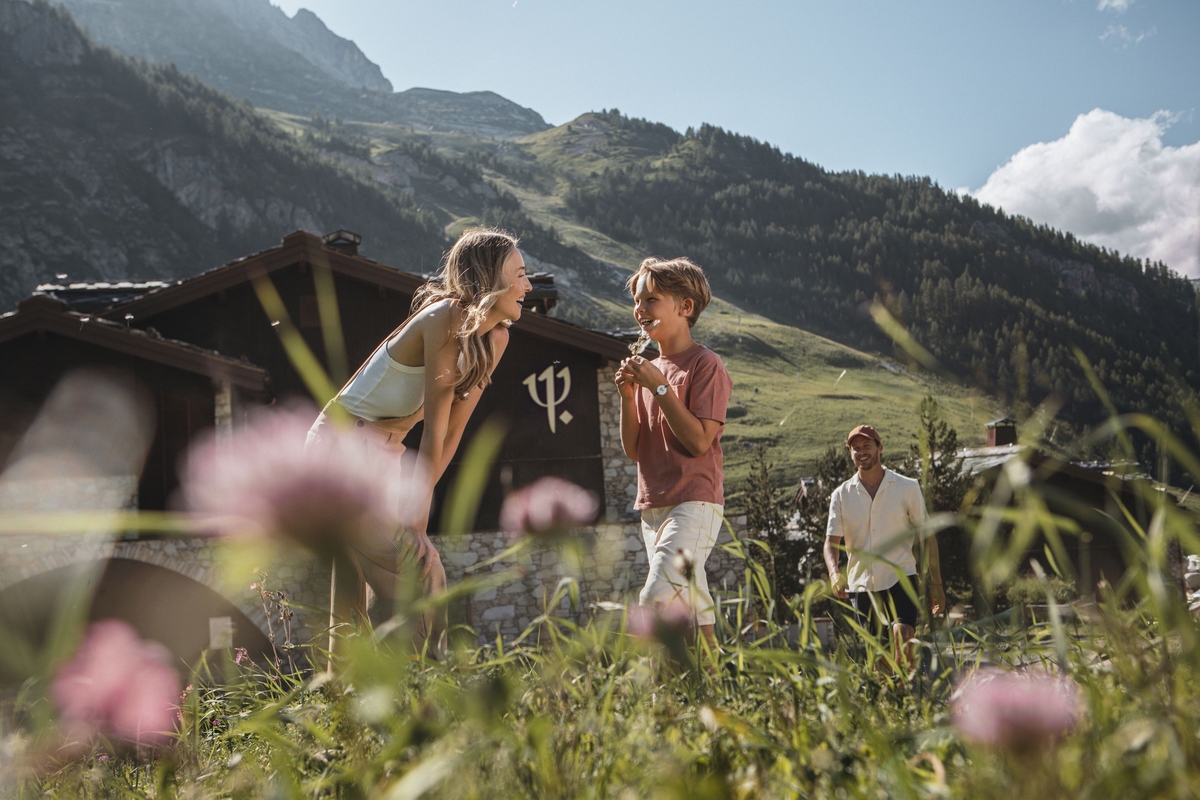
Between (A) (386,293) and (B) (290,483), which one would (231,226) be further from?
(B) (290,483)

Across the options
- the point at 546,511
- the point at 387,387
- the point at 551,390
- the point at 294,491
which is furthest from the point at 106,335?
the point at 294,491

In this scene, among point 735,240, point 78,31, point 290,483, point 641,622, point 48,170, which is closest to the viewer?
point 290,483

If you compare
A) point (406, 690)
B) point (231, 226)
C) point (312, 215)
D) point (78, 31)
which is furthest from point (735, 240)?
point (406, 690)

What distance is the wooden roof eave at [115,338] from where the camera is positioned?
11.3m

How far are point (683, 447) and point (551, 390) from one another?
432 inches

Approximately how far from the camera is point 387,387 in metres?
2.38

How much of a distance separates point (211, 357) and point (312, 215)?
304 ft

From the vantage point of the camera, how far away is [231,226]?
89.3 meters

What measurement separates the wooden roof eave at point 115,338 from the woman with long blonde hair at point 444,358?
9963mm

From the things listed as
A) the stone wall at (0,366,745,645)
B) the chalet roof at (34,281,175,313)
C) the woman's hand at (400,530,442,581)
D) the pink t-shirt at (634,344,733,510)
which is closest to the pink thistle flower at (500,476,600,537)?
the woman's hand at (400,530,442,581)

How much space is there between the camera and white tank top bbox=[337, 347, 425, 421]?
236 centimetres

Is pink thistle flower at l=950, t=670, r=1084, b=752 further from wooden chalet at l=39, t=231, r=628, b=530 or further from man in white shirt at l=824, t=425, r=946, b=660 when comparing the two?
wooden chalet at l=39, t=231, r=628, b=530

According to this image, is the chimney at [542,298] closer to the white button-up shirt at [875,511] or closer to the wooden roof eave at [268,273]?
the wooden roof eave at [268,273]

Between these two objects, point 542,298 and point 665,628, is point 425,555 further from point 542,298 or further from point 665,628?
point 542,298
